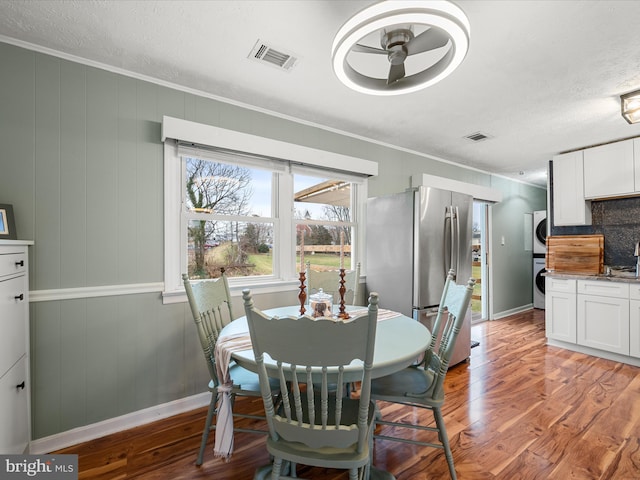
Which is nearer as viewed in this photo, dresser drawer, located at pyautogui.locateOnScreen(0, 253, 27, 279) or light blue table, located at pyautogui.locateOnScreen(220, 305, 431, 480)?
light blue table, located at pyautogui.locateOnScreen(220, 305, 431, 480)

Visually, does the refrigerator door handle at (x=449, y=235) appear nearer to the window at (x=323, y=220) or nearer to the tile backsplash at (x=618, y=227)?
the window at (x=323, y=220)

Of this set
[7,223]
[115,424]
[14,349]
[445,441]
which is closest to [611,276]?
[445,441]

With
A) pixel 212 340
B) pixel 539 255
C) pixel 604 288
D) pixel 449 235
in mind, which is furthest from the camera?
pixel 539 255

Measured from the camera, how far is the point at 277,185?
2811 mm

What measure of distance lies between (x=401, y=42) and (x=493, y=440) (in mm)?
2392

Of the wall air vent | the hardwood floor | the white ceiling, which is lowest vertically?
the hardwood floor

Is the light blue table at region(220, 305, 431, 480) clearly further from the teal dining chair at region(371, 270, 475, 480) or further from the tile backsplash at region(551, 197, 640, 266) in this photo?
the tile backsplash at region(551, 197, 640, 266)

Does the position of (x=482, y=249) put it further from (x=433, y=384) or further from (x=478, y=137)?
(x=433, y=384)

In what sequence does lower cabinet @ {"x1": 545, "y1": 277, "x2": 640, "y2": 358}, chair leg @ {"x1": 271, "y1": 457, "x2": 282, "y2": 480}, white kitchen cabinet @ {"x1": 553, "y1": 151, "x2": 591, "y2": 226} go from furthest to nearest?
1. white kitchen cabinet @ {"x1": 553, "y1": 151, "x2": 591, "y2": 226}
2. lower cabinet @ {"x1": 545, "y1": 277, "x2": 640, "y2": 358}
3. chair leg @ {"x1": 271, "y1": 457, "x2": 282, "y2": 480}

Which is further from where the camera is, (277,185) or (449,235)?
(449,235)

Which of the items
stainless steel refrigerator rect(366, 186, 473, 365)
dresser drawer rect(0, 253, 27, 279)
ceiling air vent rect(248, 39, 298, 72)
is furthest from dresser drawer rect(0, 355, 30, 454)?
stainless steel refrigerator rect(366, 186, 473, 365)

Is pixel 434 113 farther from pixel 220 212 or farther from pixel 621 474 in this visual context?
pixel 621 474

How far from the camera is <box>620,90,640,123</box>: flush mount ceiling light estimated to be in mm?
2393

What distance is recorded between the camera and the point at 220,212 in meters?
2.55
